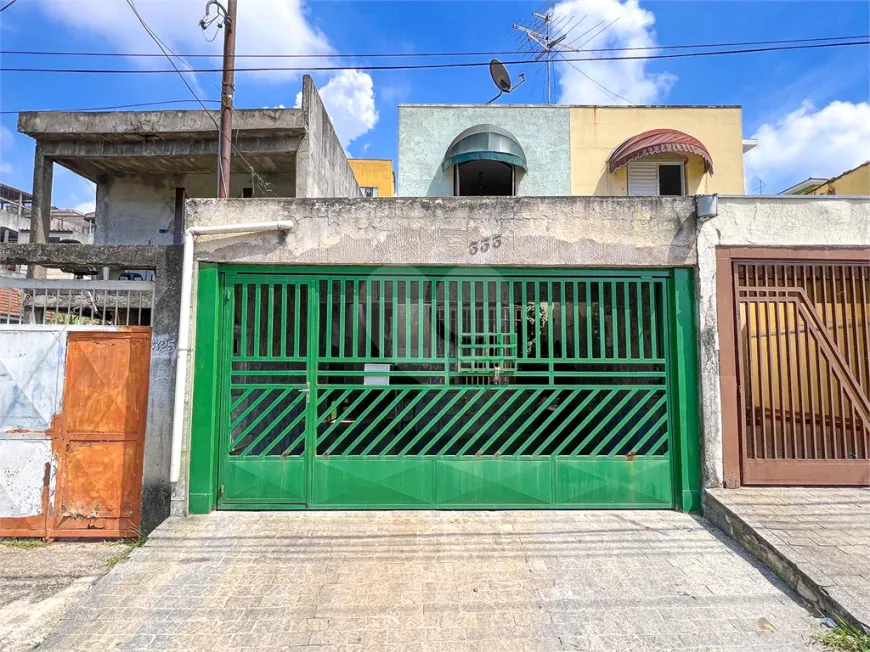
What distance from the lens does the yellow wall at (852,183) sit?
10.3 m

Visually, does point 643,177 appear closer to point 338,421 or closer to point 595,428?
point 595,428

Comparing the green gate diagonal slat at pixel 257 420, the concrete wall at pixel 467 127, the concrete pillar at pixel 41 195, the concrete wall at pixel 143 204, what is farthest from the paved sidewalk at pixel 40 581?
the concrete wall at pixel 467 127

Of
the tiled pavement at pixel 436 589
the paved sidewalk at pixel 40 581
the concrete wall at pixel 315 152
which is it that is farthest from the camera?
the concrete wall at pixel 315 152

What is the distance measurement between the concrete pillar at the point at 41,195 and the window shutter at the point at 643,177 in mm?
12153

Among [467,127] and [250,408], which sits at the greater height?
[467,127]

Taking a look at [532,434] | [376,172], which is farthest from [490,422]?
[376,172]

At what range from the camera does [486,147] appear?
31.6 feet

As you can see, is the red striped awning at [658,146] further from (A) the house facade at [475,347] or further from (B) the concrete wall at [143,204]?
(B) the concrete wall at [143,204]

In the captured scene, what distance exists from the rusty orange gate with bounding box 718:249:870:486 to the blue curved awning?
6.02 metres

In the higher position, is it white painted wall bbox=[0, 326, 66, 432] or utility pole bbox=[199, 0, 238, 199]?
utility pole bbox=[199, 0, 238, 199]

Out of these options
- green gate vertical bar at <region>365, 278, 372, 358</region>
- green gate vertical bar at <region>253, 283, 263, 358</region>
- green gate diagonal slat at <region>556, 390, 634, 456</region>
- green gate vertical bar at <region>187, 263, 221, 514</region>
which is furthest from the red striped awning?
green gate vertical bar at <region>187, 263, 221, 514</region>

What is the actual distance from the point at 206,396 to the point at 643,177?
10047 mm

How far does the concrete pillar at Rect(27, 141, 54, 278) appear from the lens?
9.00 meters

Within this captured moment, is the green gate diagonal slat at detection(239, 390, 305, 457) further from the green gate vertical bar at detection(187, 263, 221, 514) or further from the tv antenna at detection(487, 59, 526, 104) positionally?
the tv antenna at detection(487, 59, 526, 104)
